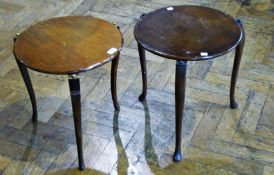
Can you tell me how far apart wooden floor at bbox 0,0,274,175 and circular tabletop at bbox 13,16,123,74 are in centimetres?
38

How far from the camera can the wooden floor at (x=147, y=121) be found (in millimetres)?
1470

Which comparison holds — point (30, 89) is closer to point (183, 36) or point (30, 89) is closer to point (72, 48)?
point (72, 48)

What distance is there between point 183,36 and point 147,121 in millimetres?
417

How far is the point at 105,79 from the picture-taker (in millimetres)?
1866

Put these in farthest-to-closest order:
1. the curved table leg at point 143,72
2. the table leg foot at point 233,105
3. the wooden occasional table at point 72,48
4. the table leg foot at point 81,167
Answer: the table leg foot at point 233,105 → the curved table leg at point 143,72 → the table leg foot at point 81,167 → the wooden occasional table at point 72,48

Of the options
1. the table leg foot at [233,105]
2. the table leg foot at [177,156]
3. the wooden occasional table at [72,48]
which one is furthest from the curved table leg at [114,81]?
the table leg foot at [233,105]

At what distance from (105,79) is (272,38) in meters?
0.85

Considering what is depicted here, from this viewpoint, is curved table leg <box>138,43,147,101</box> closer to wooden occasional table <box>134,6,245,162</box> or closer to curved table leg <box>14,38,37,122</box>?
wooden occasional table <box>134,6,245,162</box>

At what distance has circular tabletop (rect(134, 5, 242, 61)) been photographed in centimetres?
128

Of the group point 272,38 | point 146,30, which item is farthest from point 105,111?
point 272,38

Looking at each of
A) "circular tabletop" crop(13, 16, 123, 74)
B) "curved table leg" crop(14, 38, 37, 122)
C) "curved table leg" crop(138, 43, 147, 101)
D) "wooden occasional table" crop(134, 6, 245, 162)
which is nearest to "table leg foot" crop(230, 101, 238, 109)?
"wooden occasional table" crop(134, 6, 245, 162)

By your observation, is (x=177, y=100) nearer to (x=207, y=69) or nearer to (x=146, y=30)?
(x=146, y=30)

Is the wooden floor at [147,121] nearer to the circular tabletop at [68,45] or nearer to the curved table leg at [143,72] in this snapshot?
the curved table leg at [143,72]

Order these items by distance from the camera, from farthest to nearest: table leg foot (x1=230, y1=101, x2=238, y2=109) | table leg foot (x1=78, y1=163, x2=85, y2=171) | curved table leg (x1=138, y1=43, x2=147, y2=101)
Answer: table leg foot (x1=230, y1=101, x2=238, y2=109), curved table leg (x1=138, y1=43, x2=147, y2=101), table leg foot (x1=78, y1=163, x2=85, y2=171)
